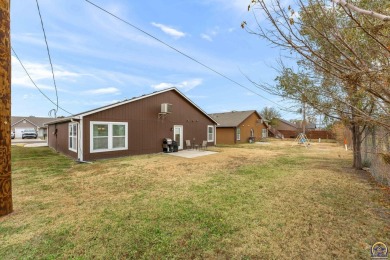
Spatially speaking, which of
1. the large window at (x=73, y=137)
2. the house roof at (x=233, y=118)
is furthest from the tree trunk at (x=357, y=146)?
the large window at (x=73, y=137)

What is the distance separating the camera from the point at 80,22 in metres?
8.25

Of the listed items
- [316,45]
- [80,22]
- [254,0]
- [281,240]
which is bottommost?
[281,240]

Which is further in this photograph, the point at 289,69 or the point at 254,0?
the point at 289,69

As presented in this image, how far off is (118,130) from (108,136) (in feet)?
2.22

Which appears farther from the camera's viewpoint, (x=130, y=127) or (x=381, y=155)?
(x=130, y=127)

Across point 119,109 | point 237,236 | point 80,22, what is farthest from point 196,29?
point 237,236

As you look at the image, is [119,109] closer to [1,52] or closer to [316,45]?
[1,52]

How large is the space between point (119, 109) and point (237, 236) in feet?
33.1

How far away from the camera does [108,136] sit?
1077 centimetres

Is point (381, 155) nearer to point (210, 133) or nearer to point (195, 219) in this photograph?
point (195, 219)

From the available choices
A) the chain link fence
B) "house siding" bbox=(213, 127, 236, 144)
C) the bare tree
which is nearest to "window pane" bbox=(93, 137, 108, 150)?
the bare tree

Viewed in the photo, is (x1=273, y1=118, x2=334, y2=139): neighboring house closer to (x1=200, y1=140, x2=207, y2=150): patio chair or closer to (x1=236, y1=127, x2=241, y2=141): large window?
(x1=236, y1=127, x2=241, y2=141): large window

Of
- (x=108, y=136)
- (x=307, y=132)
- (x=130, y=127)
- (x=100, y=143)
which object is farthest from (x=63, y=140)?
(x=307, y=132)

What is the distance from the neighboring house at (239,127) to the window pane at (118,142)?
11256 millimetres
